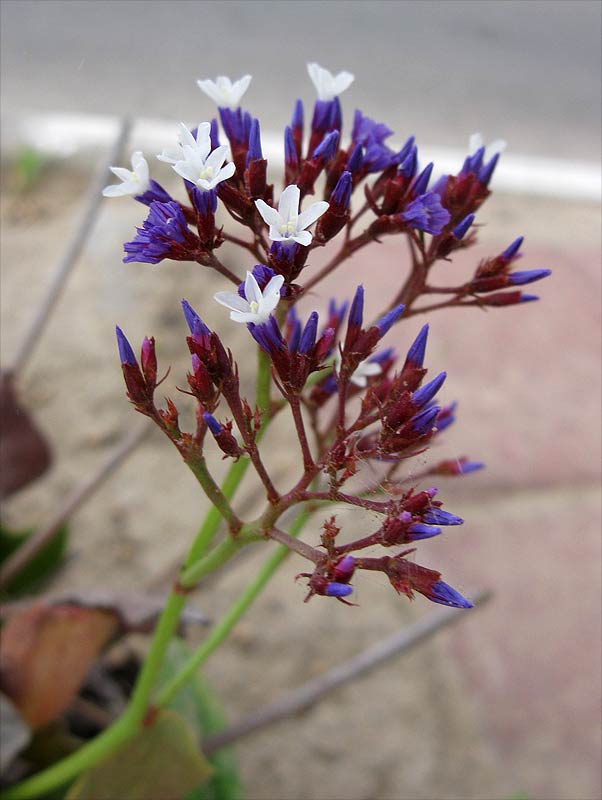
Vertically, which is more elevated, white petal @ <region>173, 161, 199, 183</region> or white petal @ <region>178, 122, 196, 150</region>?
white petal @ <region>178, 122, 196, 150</region>

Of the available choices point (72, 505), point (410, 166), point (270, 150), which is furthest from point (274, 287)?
point (270, 150)

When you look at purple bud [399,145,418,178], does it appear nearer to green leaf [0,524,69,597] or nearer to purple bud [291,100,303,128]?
purple bud [291,100,303,128]

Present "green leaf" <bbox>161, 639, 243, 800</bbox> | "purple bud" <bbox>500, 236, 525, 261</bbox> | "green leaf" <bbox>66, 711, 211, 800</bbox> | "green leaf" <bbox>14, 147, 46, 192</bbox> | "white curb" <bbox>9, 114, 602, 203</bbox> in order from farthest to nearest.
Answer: "green leaf" <bbox>14, 147, 46, 192</bbox>
"white curb" <bbox>9, 114, 602, 203</bbox>
"green leaf" <bbox>161, 639, 243, 800</bbox>
"green leaf" <bbox>66, 711, 211, 800</bbox>
"purple bud" <bbox>500, 236, 525, 261</bbox>

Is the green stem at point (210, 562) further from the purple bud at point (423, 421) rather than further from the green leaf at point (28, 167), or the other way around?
the green leaf at point (28, 167)

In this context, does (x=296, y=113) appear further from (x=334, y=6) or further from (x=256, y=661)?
(x=256, y=661)

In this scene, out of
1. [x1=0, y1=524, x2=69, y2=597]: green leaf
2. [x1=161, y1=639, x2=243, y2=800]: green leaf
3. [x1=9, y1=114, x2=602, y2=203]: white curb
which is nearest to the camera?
[x1=161, y1=639, x2=243, y2=800]: green leaf

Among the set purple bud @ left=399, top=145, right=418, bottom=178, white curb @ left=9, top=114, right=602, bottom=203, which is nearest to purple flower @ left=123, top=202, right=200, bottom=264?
purple bud @ left=399, top=145, right=418, bottom=178

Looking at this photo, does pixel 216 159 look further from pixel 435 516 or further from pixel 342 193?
pixel 435 516

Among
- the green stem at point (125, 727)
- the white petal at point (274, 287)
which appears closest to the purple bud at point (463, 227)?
the white petal at point (274, 287)
